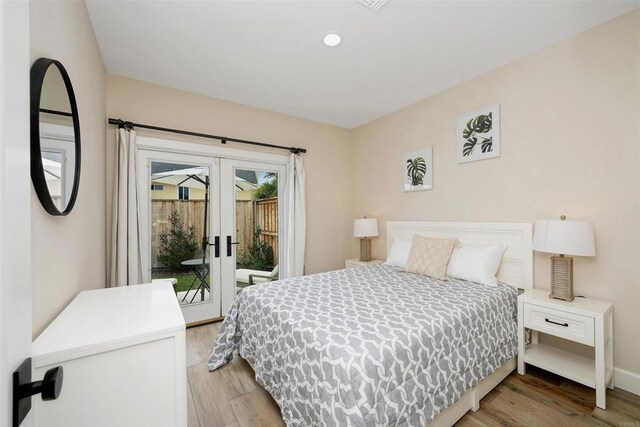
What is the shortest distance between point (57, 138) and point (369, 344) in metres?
1.71

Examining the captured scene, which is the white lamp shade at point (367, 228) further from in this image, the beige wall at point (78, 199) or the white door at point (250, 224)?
the beige wall at point (78, 199)

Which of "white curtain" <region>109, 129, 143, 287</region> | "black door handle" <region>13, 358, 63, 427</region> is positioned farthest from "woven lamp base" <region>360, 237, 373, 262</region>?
"black door handle" <region>13, 358, 63, 427</region>

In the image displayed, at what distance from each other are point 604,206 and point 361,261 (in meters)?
2.53

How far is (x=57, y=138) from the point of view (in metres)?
1.24

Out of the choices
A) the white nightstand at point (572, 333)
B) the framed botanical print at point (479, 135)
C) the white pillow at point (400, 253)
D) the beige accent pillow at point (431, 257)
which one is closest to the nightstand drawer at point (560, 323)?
the white nightstand at point (572, 333)

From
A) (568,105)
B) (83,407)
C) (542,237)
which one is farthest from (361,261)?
(83,407)

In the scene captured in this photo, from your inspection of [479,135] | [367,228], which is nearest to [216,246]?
[367,228]

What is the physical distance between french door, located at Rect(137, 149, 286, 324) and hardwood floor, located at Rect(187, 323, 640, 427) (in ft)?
3.89

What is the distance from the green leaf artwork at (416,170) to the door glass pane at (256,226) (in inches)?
70.1

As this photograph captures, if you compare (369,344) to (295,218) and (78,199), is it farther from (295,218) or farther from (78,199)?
(295,218)

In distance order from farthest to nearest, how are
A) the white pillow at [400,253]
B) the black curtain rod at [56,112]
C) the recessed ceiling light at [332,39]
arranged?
the white pillow at [400,253]
the recessed ceiling light at [332,39]
the black curtain rod at [56,112]

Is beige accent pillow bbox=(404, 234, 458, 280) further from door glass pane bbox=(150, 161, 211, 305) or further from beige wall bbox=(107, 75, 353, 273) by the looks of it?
door glass pane bbox=(150, 161, 211, 305)

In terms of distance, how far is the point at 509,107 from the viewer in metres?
2.66

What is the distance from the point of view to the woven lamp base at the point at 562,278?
209 cm
